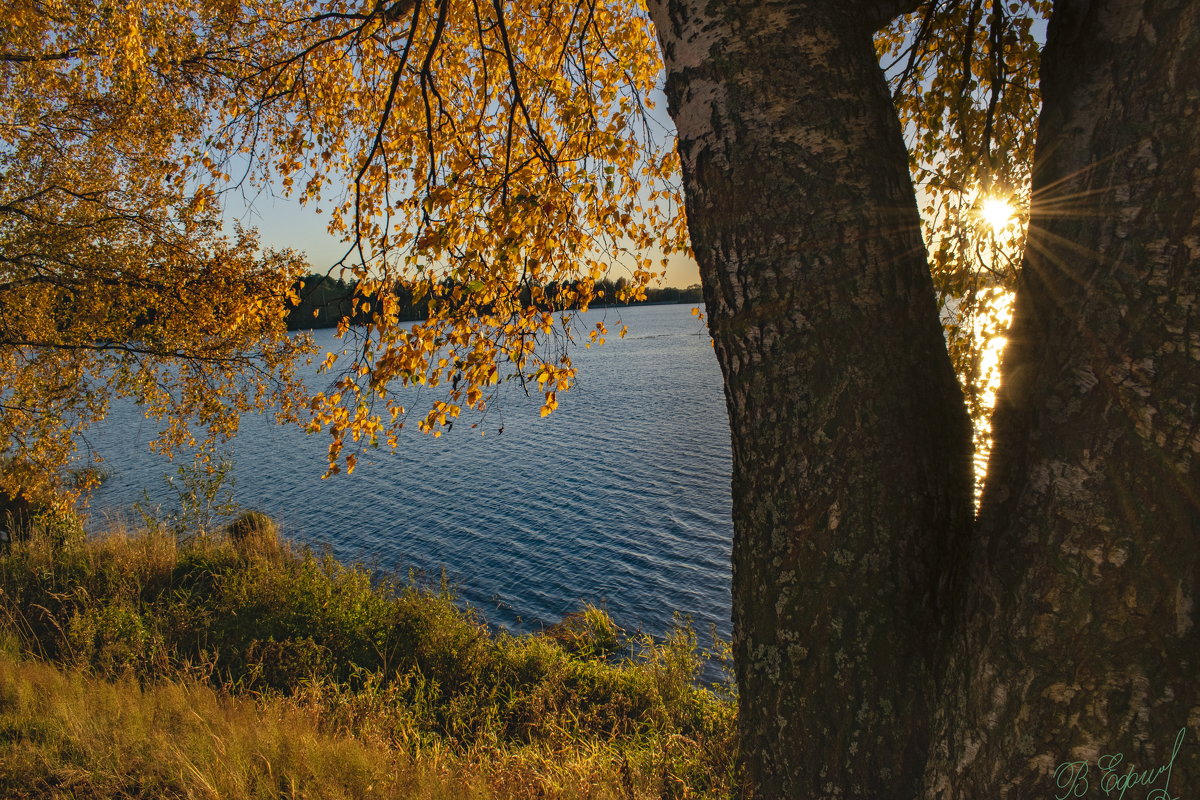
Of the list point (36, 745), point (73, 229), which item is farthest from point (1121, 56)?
point (73, 229)

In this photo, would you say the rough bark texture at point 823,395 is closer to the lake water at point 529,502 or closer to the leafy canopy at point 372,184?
the leafy canopy at point 372,184

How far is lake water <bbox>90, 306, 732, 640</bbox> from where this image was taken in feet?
44.8

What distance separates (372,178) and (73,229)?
6.28m

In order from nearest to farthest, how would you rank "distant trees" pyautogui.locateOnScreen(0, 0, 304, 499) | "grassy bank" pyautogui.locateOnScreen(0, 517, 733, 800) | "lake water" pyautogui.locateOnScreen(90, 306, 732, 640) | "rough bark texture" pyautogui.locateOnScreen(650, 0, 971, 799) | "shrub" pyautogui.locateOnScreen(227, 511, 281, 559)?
1. "rough bark texture" pyautogui.locateOnScreen(650, 0, 971, 799)
2. "grassy bank" pyautogui.locateOnScreen(0, 517, 733, 800)
3. "distant trees" pyautogui.locateOnScreen(0, 0, 304, 499)
4. "shrub" pyautogui.locateOnScreen(227, 511, 281, 559)
5. "lake water" pyautogui.locateOnScreen(90, 306, 732, 640)

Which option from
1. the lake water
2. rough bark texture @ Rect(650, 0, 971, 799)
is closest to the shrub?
the lake water

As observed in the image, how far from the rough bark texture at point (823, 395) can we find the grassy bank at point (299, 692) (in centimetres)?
307

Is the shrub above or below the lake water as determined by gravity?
above

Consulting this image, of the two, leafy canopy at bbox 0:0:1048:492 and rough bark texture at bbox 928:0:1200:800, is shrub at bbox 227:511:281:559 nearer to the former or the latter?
leafy canopy at bbox 0:0:1048:492

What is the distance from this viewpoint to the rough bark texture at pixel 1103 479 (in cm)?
121

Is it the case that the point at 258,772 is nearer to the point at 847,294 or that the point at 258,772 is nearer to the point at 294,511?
the point at 847,294
